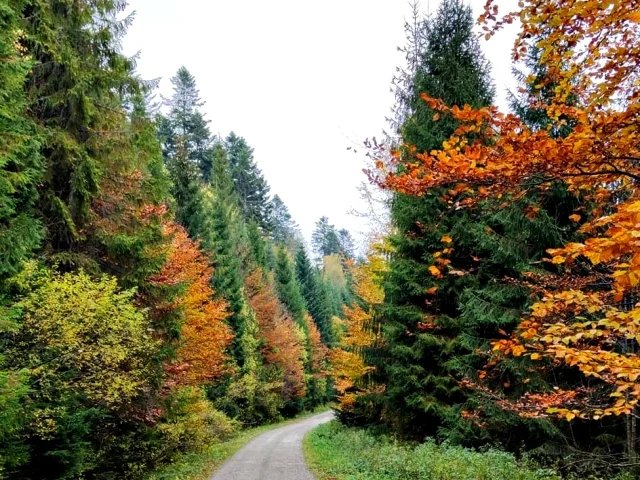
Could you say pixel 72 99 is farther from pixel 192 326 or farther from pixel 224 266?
pixel 224 266

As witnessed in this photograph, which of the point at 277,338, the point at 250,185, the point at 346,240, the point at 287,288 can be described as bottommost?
the point at 277,338

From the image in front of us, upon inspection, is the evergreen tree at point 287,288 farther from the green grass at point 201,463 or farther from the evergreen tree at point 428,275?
the evergreen tree at point 428,275

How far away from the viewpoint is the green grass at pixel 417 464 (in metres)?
9.14

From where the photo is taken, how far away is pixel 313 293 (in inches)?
2264

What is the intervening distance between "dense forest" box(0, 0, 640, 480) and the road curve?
185 centimetres

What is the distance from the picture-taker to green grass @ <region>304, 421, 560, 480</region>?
9141mm

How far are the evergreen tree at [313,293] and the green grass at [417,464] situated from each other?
3906cm

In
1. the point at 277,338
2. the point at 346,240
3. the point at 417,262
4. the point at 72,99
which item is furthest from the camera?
the point at 346,240

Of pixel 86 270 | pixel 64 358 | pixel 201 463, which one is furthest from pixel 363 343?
pixel 64 358

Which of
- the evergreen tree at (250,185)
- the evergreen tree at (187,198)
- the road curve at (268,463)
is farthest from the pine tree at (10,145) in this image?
the evergreen tree at (250,185)

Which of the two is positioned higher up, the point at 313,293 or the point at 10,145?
the point at 313,293

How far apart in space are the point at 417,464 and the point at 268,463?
7434 millimetres

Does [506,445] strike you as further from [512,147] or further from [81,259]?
[81,259]

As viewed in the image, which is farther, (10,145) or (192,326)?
(192,326)
